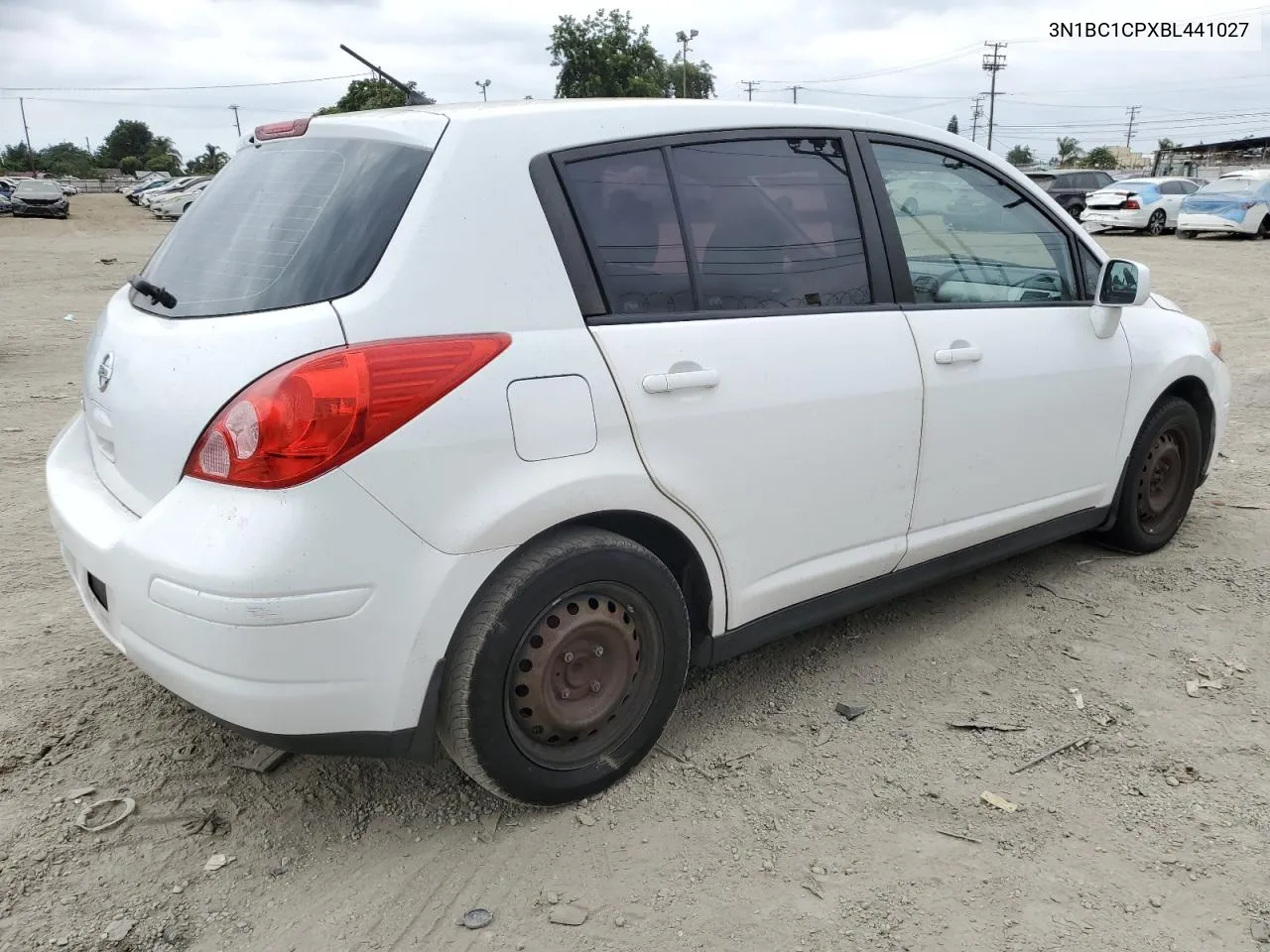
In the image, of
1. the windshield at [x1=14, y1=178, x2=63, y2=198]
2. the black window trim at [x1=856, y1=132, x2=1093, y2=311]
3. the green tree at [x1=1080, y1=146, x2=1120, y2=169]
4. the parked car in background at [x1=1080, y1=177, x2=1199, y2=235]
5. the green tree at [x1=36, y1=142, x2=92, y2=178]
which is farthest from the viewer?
the green tree at [x1=36, y1=142, x2=92, y2=178]

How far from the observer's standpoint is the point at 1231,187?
22781mm

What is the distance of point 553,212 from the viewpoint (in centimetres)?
250

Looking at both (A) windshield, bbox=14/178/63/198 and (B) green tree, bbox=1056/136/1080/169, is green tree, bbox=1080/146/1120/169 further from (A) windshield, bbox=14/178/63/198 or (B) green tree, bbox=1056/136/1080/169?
(A) windshield, bbox=14/178/63/198

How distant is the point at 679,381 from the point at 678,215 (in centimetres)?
47

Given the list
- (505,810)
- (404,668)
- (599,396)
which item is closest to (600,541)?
(599,396)

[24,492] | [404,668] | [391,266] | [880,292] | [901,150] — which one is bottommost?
[24,492]

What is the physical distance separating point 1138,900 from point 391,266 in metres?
2.15

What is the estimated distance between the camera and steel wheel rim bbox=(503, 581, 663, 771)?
8.19 feet

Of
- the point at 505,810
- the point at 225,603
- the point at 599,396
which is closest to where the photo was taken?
the point at 225,603

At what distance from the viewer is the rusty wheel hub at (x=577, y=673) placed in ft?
8.20

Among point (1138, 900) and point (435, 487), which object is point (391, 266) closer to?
point (435, 487)

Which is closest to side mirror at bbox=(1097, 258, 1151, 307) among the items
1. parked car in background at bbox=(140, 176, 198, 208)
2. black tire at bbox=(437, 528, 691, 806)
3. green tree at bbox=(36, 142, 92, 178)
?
black tire at bbox=(437, 528, 691, 806)

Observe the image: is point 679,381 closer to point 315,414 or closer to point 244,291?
point 315,414

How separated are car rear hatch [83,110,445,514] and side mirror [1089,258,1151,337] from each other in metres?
2.54
